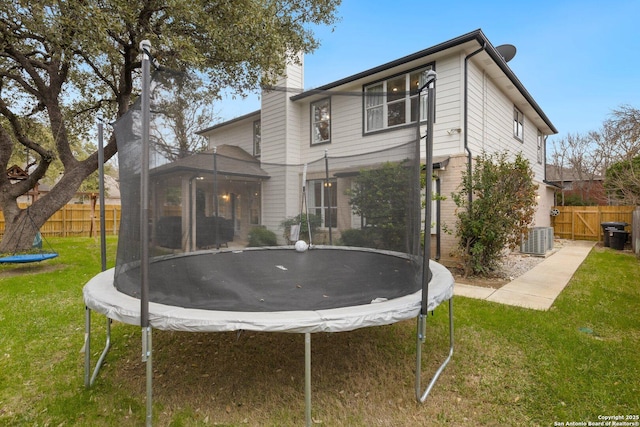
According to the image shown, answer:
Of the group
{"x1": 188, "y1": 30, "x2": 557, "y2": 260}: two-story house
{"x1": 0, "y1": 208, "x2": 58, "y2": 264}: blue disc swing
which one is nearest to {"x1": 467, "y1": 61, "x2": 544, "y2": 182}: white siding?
{"x1": 188, "y1": 30, "x2": 557, "y2": 260}: two-story house

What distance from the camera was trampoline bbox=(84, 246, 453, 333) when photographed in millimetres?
1309

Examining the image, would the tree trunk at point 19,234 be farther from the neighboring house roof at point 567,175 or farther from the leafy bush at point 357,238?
the neighboring house roof at point 567,175

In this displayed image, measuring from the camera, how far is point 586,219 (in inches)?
348

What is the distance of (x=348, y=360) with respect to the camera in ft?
6.53

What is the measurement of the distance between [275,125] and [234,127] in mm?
387

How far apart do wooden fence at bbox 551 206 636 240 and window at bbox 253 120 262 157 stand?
966 cm

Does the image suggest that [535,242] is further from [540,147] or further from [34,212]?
[34,212]

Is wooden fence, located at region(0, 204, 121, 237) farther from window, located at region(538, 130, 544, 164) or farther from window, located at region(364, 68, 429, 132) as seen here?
window, located at region(538, 130, 544, 164)

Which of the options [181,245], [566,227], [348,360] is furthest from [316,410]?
[566,227]

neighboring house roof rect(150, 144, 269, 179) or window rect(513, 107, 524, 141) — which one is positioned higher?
window rect(513, 107, 524, 141)

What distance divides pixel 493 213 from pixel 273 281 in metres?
Result: 3.32

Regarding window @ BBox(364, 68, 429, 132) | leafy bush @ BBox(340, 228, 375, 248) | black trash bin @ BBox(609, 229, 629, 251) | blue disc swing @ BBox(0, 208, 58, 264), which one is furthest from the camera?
black trash bin @ BBox(609, 229, 629, 251)

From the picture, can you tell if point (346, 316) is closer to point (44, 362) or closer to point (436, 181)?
point (44, 362)

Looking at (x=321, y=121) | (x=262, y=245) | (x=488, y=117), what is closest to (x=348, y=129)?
(x=321, y=121)
